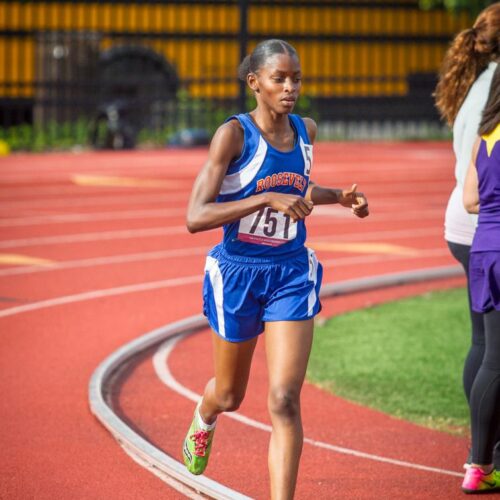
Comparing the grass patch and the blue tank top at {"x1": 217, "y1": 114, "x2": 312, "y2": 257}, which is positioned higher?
the blue tank top at {"x1": 217, "y1": 114, "x2": 312, "y2": 257}

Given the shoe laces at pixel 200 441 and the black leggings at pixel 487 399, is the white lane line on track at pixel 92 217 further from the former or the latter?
the black leggings at pixel 487 399

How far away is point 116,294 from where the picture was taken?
36.8 ft

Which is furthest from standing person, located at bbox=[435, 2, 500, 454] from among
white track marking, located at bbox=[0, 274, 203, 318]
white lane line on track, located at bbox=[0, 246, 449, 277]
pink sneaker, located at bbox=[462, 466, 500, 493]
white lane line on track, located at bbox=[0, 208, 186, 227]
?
white lane line on track, located at bbox=[0, 208, 186, 227]

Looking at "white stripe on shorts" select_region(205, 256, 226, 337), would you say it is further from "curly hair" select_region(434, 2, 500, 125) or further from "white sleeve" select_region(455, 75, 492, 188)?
"curly hair" select_region(434, 2, 500, 125)

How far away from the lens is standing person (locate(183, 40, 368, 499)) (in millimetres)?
5004

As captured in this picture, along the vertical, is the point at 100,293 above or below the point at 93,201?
below

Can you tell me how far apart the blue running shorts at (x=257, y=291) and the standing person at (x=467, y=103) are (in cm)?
123

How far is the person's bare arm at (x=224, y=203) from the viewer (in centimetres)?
484

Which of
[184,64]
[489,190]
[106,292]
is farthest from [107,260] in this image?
[184,64]

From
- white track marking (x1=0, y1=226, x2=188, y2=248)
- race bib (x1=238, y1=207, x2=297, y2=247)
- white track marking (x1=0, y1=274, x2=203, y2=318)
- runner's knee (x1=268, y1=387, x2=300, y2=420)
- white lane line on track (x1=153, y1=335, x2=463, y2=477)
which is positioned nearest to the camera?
runner's knee (x1=268, y1=387, x2=300, y2=420)

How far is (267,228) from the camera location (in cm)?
519

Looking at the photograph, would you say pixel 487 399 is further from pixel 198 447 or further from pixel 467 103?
pixel 467 103

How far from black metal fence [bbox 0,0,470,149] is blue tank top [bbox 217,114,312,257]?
22.1 m

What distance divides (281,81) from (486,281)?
1.33 metres
